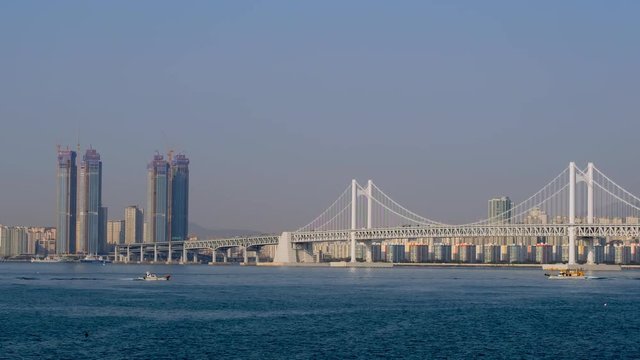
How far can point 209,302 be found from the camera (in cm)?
5241

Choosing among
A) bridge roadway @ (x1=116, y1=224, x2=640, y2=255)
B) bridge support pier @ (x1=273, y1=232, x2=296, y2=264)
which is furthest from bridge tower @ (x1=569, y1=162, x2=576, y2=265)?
bridge support pier @ (x1=273, y1=232, x2=296, y2=264)

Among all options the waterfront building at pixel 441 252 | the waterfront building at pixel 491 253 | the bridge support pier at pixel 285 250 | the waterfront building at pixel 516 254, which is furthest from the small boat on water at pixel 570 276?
the waterfront building at pixel 441 252

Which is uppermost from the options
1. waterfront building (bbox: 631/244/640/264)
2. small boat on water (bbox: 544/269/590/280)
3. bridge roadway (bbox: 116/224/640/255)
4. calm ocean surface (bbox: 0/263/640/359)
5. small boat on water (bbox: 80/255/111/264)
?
bridge roadway (bbox: 116/224/640/255)

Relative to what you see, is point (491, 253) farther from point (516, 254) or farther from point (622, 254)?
point (622, 254)

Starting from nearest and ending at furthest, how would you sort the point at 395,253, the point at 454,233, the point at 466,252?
1. the point at 454,233
2. the point at 466,252
3. the point at 395,253

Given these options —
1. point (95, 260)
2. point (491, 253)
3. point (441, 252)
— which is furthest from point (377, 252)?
point (95, 260)

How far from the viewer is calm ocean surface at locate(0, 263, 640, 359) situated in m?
33.2

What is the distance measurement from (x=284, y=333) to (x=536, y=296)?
24016mm

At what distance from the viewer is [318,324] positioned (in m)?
40.8

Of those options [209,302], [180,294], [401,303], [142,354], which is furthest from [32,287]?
[142,354]

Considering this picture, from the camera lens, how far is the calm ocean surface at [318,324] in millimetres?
33156

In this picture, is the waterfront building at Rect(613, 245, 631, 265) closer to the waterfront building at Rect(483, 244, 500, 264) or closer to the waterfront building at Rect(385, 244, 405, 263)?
the waterfront building at Rect(483, 244, 500, 264)

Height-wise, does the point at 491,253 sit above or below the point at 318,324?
above

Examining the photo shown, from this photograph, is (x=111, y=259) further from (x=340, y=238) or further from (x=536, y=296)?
(x=536, y=296)
